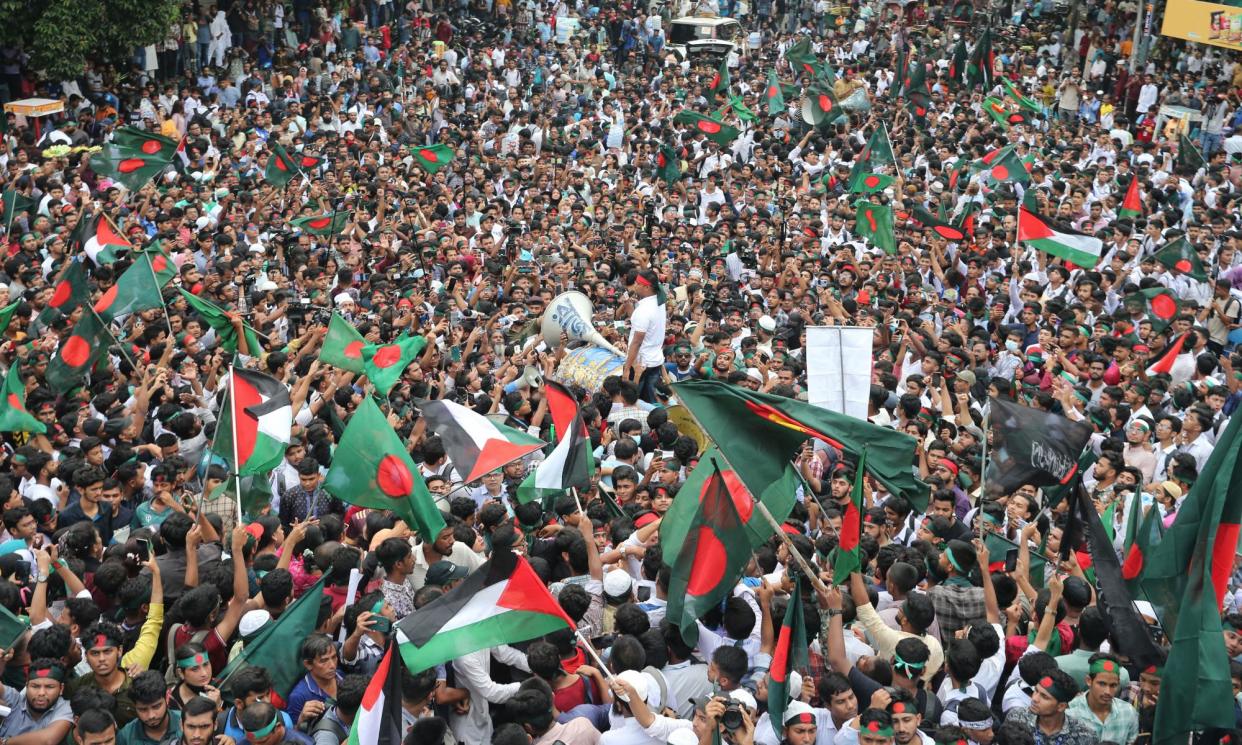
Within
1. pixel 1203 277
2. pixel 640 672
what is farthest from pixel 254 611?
pixel 1203 277

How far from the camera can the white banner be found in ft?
27.1

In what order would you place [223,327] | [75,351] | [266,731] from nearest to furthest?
[266,731], [75,351], [223,327]

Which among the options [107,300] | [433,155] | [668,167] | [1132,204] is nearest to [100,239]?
[107,300]

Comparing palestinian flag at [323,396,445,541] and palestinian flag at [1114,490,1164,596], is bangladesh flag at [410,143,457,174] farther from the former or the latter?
palestinian flag at [1114,490,1164,596]

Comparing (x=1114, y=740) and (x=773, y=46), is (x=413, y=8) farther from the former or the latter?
(x=1114, y=740)

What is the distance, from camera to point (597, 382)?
10.5 meters

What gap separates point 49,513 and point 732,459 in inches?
153

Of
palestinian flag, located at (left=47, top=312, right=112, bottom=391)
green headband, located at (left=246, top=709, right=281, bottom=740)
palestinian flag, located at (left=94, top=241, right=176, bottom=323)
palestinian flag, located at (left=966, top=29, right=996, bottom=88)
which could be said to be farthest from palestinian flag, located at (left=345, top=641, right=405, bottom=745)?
palestinian flag, located at (left=966, top=29, right=996, bottom=88)

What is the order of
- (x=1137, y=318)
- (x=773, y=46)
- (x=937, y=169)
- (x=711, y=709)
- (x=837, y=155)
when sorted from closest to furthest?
(x=711, y=709)
(x=1137, y=318)
(x=937, y=169)
(x=837, y=155)
(x=773, y=46)

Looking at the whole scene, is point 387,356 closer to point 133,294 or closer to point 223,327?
point 223,327

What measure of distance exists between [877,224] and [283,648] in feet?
31.2

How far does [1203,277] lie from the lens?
12.5m

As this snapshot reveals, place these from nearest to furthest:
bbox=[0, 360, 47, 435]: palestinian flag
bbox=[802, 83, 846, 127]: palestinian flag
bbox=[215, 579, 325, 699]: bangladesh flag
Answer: bbox=[215, 579, 325, 699]: bangladesh flag, bbox=[0, 360, 47, 435]: palestinian flag, bbox=[802, 83, 846, 127]: palestinian flag

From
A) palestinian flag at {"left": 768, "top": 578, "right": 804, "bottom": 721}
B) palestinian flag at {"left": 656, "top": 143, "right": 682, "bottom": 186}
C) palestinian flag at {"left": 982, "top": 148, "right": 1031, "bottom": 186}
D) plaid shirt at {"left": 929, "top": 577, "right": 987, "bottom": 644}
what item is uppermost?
palestinian flag at {"left": 768, "top": 578, "right": 804, "bottom": 721}
